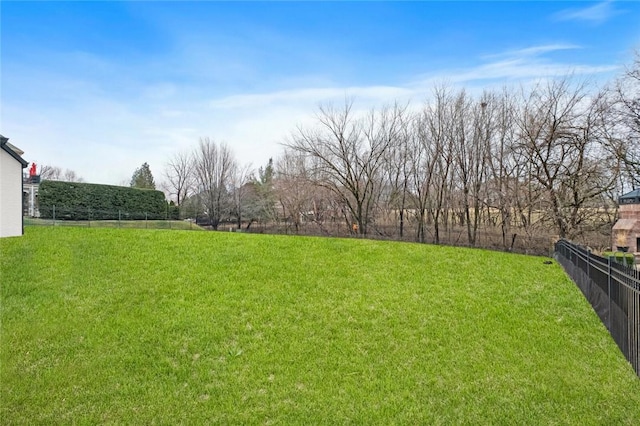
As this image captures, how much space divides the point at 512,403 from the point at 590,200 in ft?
46.5

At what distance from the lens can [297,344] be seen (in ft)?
15.5

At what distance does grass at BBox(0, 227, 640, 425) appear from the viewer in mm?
3406

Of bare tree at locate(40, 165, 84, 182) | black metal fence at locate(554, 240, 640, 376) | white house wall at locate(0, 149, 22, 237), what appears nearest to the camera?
black metal fence at locate(554, 240, 640, 376)

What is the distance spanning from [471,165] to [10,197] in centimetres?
1799

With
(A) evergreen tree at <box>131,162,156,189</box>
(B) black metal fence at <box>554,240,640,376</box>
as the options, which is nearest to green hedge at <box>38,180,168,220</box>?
(B) black metal fence at <box>554,240,640,376</box>

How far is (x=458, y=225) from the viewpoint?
19.1 meters

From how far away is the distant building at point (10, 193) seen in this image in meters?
10.3

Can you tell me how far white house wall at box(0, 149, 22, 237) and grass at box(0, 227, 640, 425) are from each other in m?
2.92

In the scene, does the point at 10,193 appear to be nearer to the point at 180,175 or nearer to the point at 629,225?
the point at 629,225

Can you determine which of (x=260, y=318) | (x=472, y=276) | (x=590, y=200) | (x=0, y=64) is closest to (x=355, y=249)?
(x=472, y=276)

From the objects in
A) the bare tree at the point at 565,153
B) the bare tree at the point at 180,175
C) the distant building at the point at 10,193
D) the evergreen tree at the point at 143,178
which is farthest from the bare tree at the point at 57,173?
the bare tree at the point at 565,153

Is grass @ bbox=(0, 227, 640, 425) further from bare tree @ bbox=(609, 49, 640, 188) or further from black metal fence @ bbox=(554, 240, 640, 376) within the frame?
bare tree @ bbox=(609, 49, 640, 188)

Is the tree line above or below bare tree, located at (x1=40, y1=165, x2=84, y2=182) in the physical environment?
below

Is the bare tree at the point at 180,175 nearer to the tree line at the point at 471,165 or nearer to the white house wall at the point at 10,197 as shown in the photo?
the tree line at the point at 471,165
